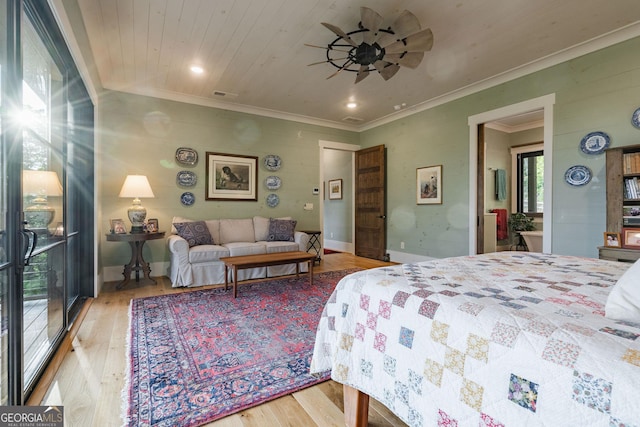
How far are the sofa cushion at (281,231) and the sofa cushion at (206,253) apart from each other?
3.18 ft

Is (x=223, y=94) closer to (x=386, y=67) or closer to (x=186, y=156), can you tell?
(x=186, y=156)

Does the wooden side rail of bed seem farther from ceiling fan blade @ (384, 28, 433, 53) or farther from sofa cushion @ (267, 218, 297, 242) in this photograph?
sofa cushion @ (267, 218, 297, 242)

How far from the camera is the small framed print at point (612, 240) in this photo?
8.97 feet

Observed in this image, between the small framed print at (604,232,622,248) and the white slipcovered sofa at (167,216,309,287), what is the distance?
3.59m

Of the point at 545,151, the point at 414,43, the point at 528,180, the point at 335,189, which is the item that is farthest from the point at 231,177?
the point at 528,180

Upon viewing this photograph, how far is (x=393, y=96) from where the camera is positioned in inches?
181

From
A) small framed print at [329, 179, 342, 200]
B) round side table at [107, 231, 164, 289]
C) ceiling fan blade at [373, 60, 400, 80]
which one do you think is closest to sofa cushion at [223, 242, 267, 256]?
round side table at [107, 231, 164, 289]

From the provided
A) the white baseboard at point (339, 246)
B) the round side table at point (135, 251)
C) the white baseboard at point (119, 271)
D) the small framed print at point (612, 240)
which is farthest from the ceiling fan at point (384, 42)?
the white baseboard at point (339, 246)

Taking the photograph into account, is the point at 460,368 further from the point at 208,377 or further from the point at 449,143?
the point at 449,143

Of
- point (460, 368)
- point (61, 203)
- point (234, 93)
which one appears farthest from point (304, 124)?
point (460, 368)

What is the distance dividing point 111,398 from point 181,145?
383 cm

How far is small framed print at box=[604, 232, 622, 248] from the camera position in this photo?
8.97 feet

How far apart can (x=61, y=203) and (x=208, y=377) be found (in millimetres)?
1781

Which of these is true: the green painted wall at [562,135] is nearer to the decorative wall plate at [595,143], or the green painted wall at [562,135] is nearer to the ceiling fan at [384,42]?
the decorative wall plate at [595,143]
